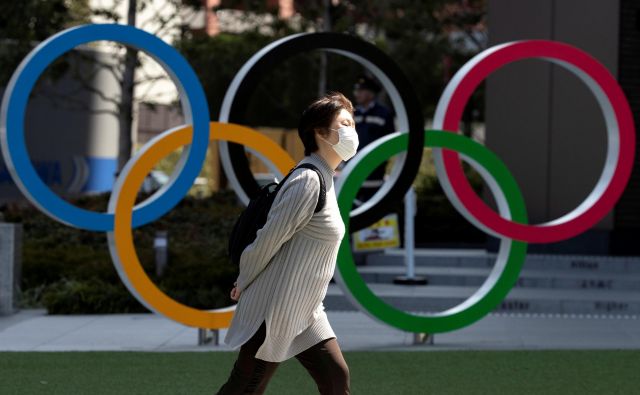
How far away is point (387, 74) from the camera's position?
1068 centimetres

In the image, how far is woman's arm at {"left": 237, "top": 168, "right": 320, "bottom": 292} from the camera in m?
5.54

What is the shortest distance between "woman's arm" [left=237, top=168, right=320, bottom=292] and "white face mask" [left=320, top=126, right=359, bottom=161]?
249 mm

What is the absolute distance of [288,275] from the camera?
224 inches

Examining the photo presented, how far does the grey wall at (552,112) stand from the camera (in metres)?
15.6

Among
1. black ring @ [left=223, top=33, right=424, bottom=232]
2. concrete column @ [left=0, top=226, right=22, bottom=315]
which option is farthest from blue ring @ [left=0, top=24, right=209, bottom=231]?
concrete column @ [left=0, top=226, right=22, bottom=315]

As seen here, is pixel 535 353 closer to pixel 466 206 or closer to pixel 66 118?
pixel 466 206

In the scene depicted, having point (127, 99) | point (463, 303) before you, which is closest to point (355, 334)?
point (463, 303)

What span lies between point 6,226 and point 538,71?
6.91 meters

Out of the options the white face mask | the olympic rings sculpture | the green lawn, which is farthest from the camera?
the olympic rings sculpture

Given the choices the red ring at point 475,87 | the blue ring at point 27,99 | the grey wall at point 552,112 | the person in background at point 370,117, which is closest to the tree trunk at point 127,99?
the grey wall at point 552,112

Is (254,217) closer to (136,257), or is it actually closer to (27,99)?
(27,99)

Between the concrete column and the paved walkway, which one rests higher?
the concrete column

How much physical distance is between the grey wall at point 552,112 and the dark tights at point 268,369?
10.1m

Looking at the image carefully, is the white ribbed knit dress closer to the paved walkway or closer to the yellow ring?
the yellow ring
